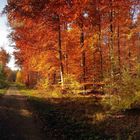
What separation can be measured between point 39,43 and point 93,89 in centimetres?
935

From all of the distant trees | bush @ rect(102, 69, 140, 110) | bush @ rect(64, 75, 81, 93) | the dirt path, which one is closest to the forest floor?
the dirt path

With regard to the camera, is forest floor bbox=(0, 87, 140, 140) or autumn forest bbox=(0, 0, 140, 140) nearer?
forest floor bbox=(0, 87, 140, 140)

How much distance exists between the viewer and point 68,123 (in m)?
16.8

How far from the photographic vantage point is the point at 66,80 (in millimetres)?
28094

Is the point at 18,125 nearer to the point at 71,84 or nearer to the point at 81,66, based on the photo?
the point at 71,84

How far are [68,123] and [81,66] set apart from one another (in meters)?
14.5

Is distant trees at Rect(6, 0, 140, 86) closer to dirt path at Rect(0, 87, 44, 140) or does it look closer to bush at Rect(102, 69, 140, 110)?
bush at Rect(102, 69, 140, 110)

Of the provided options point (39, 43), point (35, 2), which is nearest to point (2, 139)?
point (35, 2)

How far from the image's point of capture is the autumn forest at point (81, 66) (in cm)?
1650

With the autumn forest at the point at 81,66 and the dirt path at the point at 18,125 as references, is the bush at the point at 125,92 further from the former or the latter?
the dirt path at the point at 18,125

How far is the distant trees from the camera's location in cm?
2478

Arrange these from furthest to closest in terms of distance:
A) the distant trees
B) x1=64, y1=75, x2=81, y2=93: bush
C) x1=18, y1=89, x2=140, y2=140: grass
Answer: x1=64, y1=75, x2=81, y2=93: bush
the distant trees
x1=18, y1=89, x2=140, y2=140: grass

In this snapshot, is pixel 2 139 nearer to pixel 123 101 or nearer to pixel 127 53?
pixel 123 101

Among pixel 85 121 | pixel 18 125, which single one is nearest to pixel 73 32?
pixel 85 121
